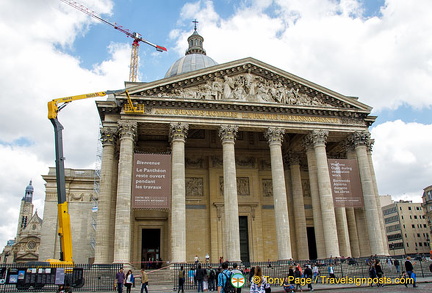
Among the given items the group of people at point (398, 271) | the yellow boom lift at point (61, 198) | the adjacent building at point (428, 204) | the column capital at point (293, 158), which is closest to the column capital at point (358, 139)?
the column capital at point (293, 158)

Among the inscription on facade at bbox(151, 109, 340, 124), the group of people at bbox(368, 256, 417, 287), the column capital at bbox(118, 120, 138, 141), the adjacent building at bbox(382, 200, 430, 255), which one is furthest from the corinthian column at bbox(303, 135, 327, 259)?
the adjacent building at bbox(382, 200, 430, 255)

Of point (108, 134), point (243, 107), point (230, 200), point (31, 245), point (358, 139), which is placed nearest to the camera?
point (230, 200)

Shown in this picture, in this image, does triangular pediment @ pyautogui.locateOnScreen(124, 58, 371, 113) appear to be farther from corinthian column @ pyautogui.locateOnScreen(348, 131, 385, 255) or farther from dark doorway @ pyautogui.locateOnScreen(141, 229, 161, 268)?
dark doorway @ pyautogui.locateOnScreen(141, 229, 161, 268)

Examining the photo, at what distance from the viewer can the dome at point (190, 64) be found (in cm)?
5022

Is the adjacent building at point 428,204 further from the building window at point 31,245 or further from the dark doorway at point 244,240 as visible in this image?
the building window at point 31,245

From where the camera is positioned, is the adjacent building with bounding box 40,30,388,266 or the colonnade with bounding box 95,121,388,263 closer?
the colonnade with bounding box 95,121,388,263

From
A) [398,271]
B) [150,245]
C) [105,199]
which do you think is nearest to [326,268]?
[398,271]

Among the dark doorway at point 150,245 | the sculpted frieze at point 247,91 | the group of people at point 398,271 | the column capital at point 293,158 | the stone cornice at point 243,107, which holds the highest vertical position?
the sculpted frieze at point 247,91

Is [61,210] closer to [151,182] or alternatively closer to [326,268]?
[151,182]

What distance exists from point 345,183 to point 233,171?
317 inches

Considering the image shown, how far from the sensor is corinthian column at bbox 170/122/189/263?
2275 cm

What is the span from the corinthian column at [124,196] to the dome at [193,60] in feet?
85.8

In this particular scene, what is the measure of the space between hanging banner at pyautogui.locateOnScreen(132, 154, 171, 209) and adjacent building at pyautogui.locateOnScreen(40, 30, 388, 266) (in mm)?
62

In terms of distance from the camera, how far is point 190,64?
1997 inches
